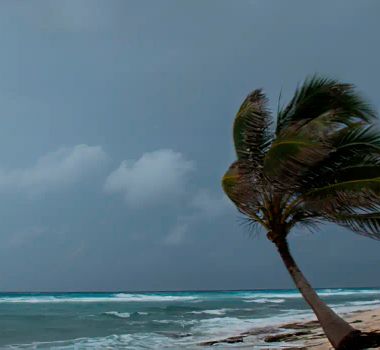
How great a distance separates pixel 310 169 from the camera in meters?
8.68

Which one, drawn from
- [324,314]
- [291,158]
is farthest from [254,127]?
[324,314]

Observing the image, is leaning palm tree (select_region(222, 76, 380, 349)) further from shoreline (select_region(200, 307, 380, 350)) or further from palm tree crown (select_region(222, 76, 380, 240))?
shoreline (select_region(200, 307, 380, 350))

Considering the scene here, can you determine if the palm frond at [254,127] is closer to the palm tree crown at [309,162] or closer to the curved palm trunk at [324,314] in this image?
the palm tree crown at [309,162]

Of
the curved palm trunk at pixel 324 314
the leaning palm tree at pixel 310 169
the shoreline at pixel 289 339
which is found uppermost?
the leaning palm tree at pixel 310 169

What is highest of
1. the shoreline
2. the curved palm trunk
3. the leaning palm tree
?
the leaning palm tree

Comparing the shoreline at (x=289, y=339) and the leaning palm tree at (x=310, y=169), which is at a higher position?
the leaning palm tree at (x=310, y=169)

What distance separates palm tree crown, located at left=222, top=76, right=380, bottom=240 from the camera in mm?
8086

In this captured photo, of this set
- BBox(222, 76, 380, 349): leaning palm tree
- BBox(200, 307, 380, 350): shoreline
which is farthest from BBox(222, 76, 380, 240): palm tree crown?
BBox(200, 307, 380, 350): shoreline

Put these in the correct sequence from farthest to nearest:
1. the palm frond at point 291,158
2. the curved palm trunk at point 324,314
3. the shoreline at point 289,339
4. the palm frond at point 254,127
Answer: the shoreline at point 289,339, the palm frond at point 254,127, the curved palm trunk at point 324,314, the palm frond at point 291,158

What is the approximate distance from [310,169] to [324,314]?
276cm

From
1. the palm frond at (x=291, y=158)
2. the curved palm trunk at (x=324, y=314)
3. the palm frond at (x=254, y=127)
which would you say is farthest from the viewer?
the palm frond at (x=254, y=127)

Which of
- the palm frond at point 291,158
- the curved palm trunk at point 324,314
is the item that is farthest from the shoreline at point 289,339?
the palm frond at point 291,158

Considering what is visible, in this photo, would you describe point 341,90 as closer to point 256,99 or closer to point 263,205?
point 256,99

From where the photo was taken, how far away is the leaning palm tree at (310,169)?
26.7 ft
